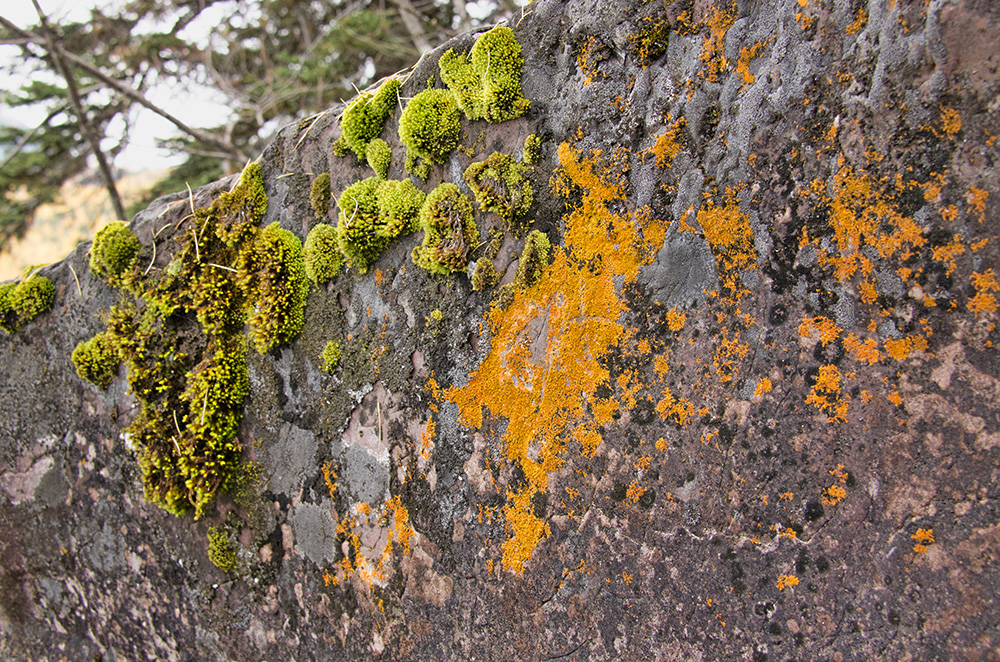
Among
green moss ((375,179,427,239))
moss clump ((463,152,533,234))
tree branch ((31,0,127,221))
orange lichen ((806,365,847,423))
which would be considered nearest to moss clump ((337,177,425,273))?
green moss ((375,179,427,239))

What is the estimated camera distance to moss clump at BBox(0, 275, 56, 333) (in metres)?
2.69

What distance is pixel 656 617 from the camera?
1.55m

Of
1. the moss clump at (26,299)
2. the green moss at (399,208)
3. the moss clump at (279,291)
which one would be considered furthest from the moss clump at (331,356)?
the moss clump at (26,299)

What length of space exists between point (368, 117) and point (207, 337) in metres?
1.14

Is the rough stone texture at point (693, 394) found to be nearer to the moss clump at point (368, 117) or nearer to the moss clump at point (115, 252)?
the moss clump at point (368, 117)

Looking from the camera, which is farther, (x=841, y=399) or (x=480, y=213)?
(x=480, y=213)

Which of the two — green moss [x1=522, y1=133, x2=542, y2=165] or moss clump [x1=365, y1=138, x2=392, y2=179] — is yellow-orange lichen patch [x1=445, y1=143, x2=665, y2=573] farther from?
moss clump [x1=365, y1=138, x2=392, y2=179]

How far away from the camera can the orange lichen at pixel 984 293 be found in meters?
1.21

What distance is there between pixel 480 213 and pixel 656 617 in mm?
1342

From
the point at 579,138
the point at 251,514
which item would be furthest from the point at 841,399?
the point at 251,514

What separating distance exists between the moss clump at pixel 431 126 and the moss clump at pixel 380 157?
0.11m

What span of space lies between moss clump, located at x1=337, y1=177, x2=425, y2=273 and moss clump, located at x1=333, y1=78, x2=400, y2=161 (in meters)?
0.16

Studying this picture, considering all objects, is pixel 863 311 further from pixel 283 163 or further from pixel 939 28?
pixel 283 163

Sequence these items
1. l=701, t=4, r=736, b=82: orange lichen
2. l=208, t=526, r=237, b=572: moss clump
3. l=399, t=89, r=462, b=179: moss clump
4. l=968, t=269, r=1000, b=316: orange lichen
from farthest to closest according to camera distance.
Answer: l=208, t=526, r=237, b=572: moss clump < l=399, t=89, r=462, b=179: moss clump < l=701, t=4, r=736, b=82: orange lichen < l=968, t=269, r=1000, b=316: orange lichen
